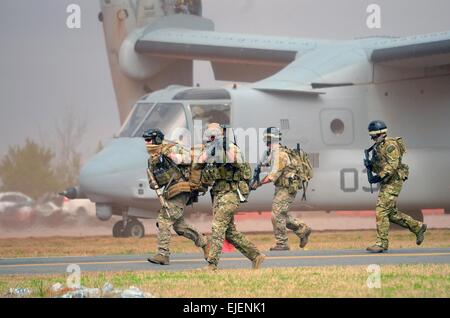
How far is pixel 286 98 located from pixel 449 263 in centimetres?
1044

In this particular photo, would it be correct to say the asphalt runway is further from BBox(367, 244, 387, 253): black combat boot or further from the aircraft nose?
the aircraft nose

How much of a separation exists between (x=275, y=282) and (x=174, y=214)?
316 cm

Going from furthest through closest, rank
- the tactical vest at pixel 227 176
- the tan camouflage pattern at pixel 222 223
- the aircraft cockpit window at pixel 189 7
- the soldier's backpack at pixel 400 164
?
the aircraft cockpit window at pixel 189 7 → the soldier's backpack at pixel 400 164 → the tactical vest at pixel 227 176 → the tan camouflage pattern at pixel 222 223

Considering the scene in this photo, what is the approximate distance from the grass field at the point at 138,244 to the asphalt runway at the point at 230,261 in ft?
6.21

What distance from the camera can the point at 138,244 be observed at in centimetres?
2516

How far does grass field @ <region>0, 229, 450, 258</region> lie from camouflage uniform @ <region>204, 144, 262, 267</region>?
19.9ft

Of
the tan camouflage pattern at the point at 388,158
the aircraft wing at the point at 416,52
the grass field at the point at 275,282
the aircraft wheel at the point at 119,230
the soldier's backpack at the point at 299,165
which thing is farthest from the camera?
the aircraft wheel at the point at 119,230

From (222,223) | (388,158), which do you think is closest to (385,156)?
(388,158)

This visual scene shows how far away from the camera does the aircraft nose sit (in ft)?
86.9

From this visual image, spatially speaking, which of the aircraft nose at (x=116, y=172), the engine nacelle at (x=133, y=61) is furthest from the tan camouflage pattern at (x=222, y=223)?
the engine nacelle at (x=133, y=61)

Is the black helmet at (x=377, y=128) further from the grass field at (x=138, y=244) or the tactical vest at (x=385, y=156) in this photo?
the grass field at (x=138, y=244)

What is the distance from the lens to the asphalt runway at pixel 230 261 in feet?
58.6

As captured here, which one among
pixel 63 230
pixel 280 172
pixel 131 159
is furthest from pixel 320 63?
pixel 63 230

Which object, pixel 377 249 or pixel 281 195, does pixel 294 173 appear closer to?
pixel 281 195
